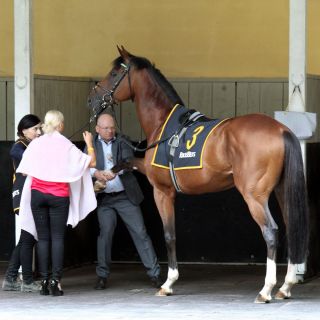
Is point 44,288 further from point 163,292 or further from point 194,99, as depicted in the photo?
point 194,99

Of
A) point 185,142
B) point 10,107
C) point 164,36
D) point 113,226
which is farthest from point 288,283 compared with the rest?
point 164,36

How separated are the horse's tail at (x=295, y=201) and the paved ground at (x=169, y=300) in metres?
0.42

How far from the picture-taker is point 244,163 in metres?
7.87

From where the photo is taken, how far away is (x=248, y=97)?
1056 centimetres

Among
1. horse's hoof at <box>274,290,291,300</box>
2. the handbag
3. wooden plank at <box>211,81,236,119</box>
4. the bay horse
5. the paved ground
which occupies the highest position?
wooden plank at <box>211,81,236,119</box>

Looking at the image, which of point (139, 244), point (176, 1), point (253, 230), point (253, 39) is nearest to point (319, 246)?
point (253, 230)

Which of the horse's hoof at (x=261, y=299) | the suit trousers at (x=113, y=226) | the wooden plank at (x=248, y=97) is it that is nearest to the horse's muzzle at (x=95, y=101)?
the suit trousers at (x=113, y=226)

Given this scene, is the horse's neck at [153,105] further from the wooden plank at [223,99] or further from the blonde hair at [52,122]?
the wooden plank at [223,99]

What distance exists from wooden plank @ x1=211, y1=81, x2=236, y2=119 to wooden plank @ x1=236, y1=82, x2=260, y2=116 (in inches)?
2.3

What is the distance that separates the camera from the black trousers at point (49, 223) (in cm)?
826

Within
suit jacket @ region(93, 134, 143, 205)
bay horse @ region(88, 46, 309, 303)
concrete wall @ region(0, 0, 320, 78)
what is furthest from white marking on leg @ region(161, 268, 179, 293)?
concrete wall @ region(0, 0, 320, 78)

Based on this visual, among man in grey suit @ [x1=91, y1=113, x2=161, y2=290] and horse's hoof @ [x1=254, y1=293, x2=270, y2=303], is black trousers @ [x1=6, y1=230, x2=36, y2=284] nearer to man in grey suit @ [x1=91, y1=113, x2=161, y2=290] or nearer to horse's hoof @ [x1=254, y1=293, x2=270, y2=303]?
man in grey suit @ [x1=91, y1=113, x2=161, y2=290]

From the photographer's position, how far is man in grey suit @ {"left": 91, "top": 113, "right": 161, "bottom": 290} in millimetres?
8891

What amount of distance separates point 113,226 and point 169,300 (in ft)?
3.42
